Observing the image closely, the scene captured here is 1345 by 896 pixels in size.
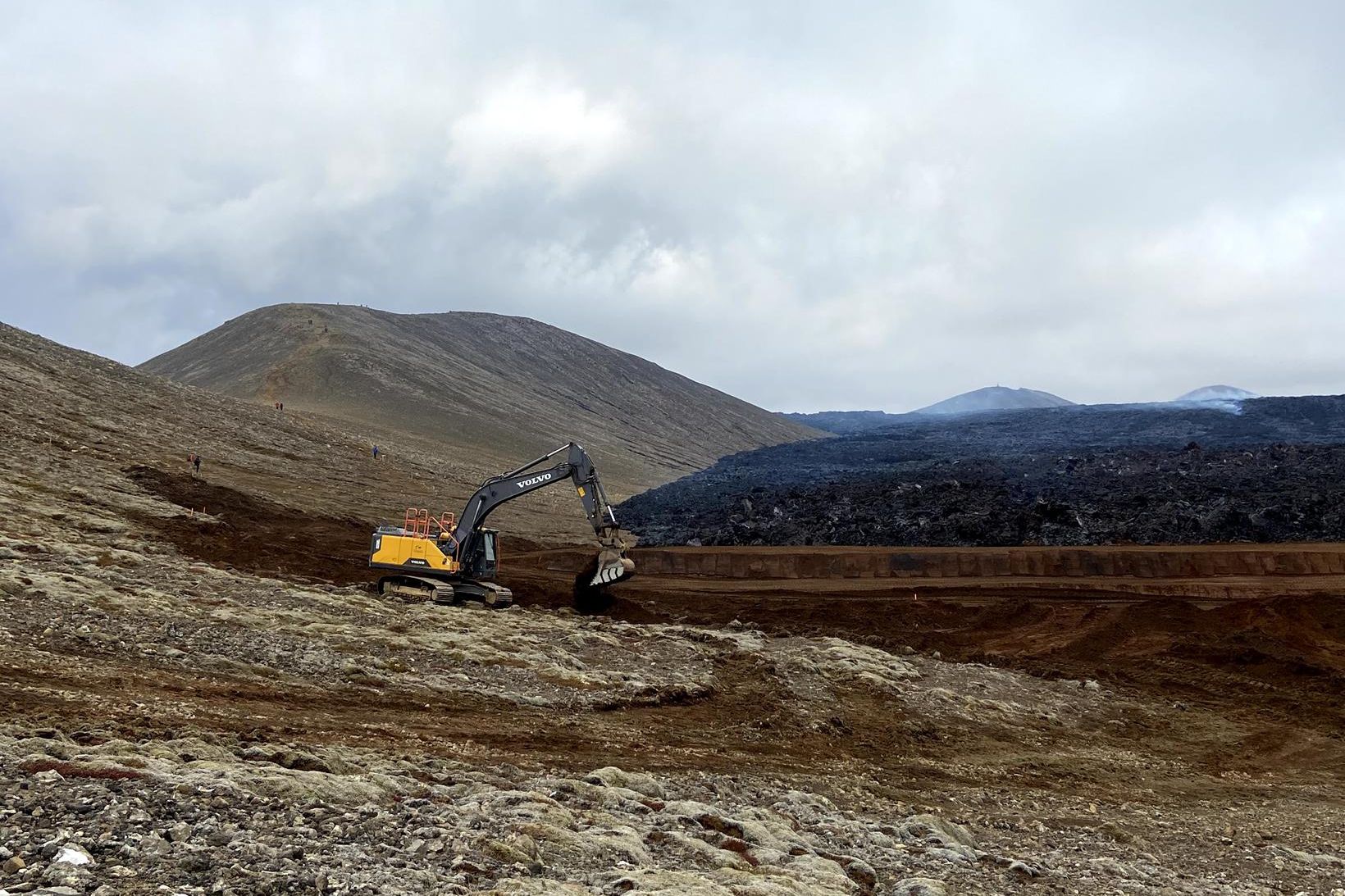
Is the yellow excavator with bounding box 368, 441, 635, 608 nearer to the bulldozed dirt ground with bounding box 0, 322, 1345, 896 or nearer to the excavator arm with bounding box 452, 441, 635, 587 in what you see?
the excavator arm with bounding box 452, 441, 635, 587

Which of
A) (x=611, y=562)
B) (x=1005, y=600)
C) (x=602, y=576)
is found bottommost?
(x=1005, y=600)

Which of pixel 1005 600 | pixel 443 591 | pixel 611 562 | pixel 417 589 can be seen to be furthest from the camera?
pixel 1005 600

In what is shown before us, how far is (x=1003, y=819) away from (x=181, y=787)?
27.7 ft

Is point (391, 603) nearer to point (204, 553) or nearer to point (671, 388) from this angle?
point (204, 553)

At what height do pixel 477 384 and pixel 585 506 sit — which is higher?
pixel 477 384

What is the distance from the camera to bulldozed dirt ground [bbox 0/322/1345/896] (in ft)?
22.7

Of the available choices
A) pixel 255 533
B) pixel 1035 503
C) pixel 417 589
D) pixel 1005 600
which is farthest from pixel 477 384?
pixel 417 589

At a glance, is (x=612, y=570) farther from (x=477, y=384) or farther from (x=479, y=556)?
(x=477, y=384)

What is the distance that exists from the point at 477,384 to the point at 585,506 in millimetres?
70075

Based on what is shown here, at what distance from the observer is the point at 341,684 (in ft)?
46.0

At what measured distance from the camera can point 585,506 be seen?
900 inches

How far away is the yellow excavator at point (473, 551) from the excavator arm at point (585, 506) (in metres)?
0.02

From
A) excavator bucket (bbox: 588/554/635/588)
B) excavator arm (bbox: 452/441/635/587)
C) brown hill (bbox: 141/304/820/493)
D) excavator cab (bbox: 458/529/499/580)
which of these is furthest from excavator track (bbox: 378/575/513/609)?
brown hill (bbox: 141/304/820/493)

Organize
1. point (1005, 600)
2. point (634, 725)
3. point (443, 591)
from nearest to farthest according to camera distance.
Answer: point (634, 725) → point (443, 591) → point (1005, 600)
